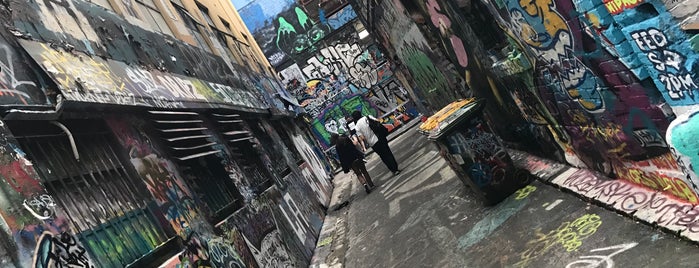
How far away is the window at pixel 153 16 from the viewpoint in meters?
8.97

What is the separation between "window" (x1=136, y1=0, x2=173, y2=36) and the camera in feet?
29.4

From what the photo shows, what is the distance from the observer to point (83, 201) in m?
4.25

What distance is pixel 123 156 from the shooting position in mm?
5086

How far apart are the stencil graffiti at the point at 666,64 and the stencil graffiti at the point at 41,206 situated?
4271 millimetres

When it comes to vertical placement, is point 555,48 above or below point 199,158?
below

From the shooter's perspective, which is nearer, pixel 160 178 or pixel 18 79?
pixel 18 79

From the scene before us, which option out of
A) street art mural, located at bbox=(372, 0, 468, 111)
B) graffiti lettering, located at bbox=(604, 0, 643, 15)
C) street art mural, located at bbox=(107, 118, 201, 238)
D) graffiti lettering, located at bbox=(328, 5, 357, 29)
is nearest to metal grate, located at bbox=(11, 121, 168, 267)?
street art mural, located at bbox=(107, 118, 201, 238)

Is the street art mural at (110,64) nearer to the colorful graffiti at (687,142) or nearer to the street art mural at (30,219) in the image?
the street art mural at (30,219)

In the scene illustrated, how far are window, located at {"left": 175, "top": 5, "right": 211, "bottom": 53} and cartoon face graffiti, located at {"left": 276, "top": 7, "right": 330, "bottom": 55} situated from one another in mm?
17413

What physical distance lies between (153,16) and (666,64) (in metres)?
8.48

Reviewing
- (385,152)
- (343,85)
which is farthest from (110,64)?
(343,85)

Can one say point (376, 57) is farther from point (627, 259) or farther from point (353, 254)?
point (627, 259)

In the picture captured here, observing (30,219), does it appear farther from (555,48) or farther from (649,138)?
(649,138)

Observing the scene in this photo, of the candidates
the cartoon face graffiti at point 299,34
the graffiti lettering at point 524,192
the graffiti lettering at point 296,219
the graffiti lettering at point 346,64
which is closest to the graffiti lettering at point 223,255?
the graffiti lettering at point 296,219
